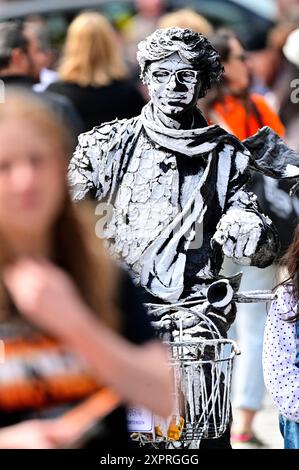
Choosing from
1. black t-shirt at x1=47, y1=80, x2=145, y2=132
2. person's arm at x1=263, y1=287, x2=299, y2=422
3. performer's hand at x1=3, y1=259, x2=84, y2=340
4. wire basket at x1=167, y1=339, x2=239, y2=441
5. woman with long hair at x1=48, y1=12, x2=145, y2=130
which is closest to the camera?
performer's hand at x1=3, y1=259, x2=84, y2=340

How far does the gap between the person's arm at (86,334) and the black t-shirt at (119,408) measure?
7 centimetres

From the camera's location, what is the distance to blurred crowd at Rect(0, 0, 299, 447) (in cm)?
271

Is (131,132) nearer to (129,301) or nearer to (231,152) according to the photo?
(231,152)

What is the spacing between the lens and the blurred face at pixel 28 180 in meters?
2.75

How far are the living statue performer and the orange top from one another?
319 millimetres

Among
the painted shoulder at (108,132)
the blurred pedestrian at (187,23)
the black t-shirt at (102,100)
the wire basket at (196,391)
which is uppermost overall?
the blurred pedestrian at (187,23)

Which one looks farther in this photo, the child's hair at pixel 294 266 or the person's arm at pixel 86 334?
the child's hair at pixel 294 266

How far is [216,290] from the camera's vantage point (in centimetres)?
445

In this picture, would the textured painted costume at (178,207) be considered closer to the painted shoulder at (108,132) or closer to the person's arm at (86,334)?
the painted shoulder at (108,132)

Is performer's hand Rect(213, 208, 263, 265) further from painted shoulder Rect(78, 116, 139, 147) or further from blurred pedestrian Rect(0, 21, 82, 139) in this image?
blurred pedestrian Rect(0, 21, 82, 139)

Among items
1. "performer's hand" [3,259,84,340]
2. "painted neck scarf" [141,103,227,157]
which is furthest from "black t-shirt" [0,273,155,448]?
"painted neck scarf" [141,103,227,157]

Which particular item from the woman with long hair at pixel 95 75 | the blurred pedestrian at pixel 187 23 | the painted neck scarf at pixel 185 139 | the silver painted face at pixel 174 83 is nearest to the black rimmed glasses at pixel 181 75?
the silver painted face at pixel 174 83
